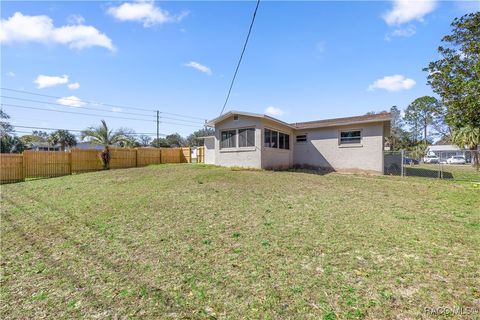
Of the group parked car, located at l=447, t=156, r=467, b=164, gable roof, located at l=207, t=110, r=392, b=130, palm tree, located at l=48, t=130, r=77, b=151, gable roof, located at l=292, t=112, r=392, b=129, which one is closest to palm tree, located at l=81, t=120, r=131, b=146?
gable roof, located at l=207, t=110, r=392, b=130

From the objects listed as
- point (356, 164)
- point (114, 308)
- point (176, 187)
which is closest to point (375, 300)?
point (114, 308)

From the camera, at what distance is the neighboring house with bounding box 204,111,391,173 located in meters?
14.4

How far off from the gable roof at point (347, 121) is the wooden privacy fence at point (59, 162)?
13622mm

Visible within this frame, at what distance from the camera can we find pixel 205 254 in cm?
418

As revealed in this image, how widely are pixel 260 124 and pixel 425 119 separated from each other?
45.5 metres

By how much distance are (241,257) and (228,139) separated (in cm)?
1184

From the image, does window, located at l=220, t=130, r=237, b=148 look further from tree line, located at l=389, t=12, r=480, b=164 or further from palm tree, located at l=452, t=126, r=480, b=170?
palm tree, located at l=452, t=126, r=480, b=170

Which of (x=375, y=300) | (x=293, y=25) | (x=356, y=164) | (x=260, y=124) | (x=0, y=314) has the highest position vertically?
(x=293, y=25)

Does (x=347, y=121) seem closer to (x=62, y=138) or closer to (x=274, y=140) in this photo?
(x=274, y=140)

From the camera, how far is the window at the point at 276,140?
1482 centimetres

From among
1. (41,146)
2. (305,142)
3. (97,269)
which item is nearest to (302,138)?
(305,142)

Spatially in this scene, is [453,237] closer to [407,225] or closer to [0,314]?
[407,225]

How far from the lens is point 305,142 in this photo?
17.4 metres

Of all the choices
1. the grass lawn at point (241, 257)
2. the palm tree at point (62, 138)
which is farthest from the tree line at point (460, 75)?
the palm tree at point (62, 138)
